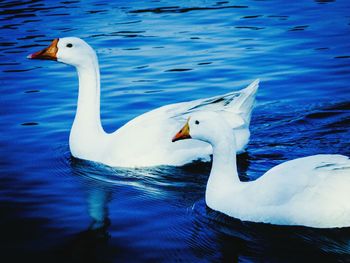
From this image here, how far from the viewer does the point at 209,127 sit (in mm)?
7156

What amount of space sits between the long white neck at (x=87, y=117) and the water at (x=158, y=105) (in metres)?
0.24

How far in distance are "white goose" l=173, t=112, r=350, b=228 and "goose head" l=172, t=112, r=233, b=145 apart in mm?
421

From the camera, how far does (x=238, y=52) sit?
13.8 metres

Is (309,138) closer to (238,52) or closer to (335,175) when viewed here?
(335,175)

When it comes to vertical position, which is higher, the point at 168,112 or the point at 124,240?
the point at 168,112

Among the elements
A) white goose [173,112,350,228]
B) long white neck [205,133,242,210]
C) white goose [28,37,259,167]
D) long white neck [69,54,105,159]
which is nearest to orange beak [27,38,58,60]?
white goose [28,37,259,167]

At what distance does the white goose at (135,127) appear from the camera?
332 inches

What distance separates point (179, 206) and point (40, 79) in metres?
6.56

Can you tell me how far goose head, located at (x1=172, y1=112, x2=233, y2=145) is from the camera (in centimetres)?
713

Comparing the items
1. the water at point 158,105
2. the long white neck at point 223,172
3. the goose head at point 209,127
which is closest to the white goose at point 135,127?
the water at point 158,105

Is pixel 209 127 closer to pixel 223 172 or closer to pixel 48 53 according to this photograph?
pixel 223 172

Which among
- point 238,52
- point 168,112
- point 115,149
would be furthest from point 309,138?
point 238,52

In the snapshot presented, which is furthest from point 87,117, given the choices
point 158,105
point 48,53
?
point 158,105

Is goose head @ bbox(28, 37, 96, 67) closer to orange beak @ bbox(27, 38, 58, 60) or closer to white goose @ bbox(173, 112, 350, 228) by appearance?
orange beak @ bbox(27, 38, 58, 60)
